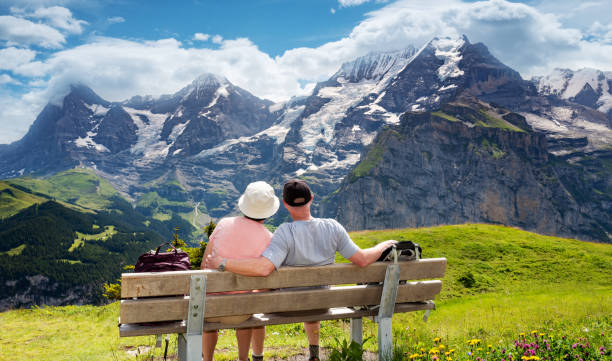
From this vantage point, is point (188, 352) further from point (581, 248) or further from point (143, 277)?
point (581, 248)

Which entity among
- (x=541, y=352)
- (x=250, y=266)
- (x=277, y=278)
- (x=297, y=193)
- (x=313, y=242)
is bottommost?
(x=541, y=352)

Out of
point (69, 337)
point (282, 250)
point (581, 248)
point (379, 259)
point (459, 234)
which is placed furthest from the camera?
point (459, 234)

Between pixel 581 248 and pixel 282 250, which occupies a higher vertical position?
pixel 282 250

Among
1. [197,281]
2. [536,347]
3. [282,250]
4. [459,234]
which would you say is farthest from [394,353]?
[459,234]

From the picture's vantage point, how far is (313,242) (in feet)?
20.6

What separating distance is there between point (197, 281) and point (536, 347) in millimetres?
5112

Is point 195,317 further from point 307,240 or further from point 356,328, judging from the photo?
point 356,328

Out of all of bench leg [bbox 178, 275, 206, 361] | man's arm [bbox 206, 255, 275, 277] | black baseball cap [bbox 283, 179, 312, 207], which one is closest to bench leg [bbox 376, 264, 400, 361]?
black baseball cap [bbox 283, 179, 312, 207]

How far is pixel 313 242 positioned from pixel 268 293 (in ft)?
3.50

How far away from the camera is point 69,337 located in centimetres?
1352

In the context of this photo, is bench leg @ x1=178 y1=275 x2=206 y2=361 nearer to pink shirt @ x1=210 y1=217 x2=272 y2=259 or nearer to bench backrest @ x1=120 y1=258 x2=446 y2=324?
bench backrest @ x1=120 y1=258 x2=446 y2=324

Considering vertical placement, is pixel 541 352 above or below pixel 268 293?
below

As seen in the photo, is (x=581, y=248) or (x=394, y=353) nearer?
(x=394, y=353)

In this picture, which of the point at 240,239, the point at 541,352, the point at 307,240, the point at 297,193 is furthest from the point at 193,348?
the point at 541,352
